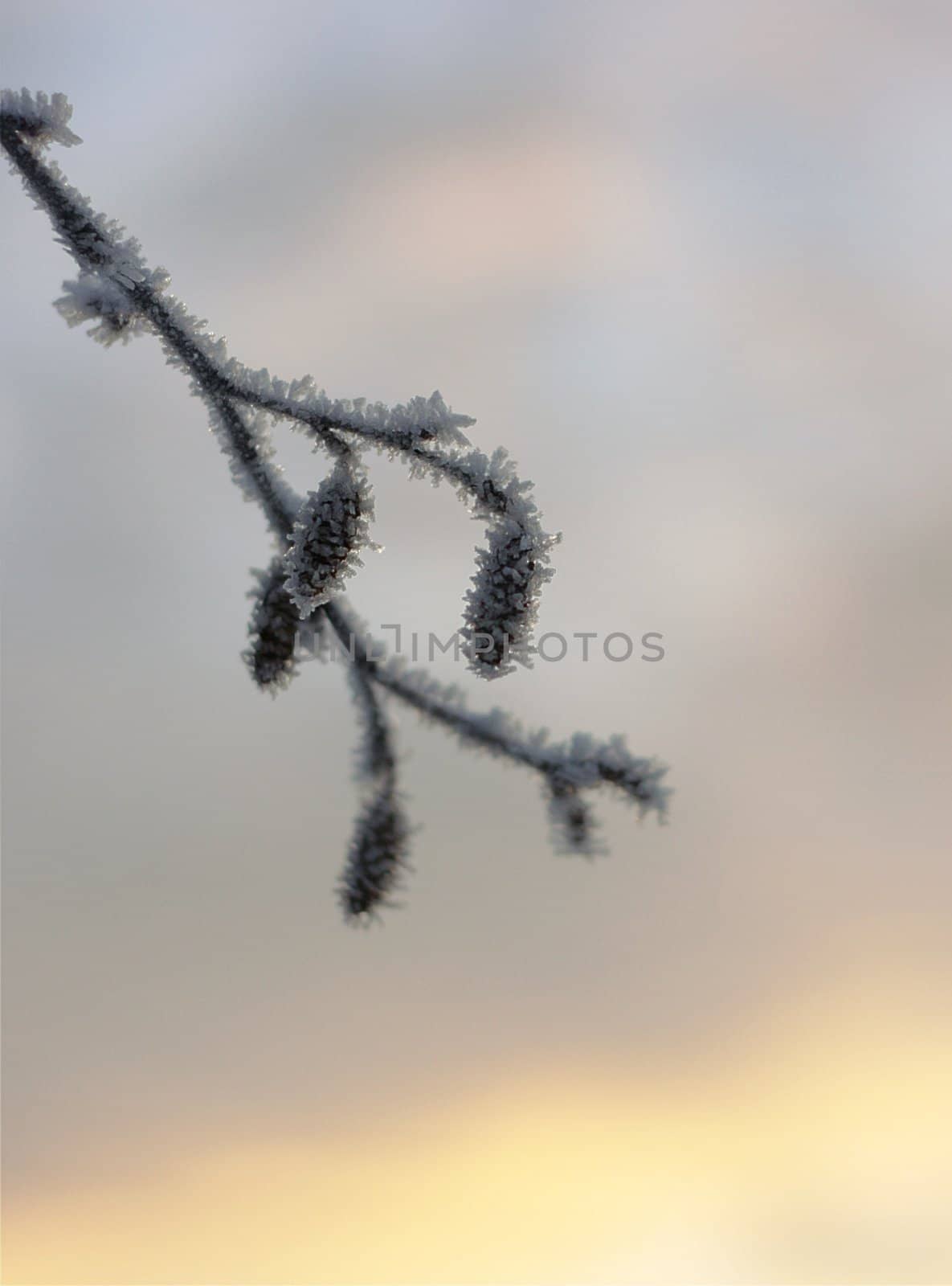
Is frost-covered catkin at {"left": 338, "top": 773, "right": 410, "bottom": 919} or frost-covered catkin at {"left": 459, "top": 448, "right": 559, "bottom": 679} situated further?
frost-covered catkin at {"left": 338, "top": 773, "right": 410, "bottom": 919}

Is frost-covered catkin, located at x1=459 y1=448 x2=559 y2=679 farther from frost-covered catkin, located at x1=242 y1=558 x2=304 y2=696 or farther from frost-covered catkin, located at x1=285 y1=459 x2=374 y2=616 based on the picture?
frost-covered catkin, located at x1=242 y1=558 x2=304 y2=696

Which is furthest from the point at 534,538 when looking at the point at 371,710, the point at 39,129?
the point at 39,129

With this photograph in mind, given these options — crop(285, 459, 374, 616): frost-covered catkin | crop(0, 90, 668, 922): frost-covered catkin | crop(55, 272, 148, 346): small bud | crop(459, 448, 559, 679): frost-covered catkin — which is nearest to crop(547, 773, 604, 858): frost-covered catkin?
crop(0, 90, 668, 922): frost-covered catkin

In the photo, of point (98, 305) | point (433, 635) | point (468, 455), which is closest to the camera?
point (468, 455)

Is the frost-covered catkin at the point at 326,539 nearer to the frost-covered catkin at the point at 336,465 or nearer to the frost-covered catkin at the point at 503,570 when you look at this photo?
the frost-covered catkin at the point at 336,465

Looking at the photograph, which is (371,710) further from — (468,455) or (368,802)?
(468,455)

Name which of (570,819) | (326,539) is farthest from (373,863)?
(326,539)
